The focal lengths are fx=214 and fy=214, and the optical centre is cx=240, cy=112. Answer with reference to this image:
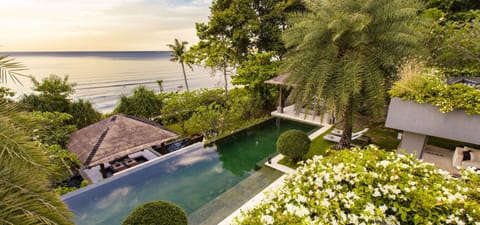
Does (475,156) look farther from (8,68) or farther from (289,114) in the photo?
(8,68)

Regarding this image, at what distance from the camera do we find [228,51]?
17438 mm

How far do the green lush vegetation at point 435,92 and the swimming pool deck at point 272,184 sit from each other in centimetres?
348

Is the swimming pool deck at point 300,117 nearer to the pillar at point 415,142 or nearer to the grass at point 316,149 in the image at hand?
the grass at point 316,149

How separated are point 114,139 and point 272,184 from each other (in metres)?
5.74

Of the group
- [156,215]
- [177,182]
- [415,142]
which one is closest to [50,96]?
[177,182]

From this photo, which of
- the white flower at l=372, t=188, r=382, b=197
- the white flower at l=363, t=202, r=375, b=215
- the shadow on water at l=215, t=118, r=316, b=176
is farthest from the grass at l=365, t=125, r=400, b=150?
the white flower at l=363, t=202, r=375, b=215

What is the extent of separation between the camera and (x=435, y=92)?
476 centimetres

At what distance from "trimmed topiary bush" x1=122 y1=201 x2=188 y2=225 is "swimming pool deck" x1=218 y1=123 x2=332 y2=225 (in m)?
1.23

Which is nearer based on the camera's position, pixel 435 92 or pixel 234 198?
pixel 435 92

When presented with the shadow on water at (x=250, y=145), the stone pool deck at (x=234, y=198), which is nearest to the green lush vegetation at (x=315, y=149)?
the stone pool deck at (x=234, y=198)

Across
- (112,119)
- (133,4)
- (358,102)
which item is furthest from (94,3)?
(358,102)

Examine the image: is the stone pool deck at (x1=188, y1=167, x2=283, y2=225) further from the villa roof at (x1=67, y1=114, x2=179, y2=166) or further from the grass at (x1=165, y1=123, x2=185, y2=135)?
the grass at (x1=165, y1=123, x2=185, y2=135)

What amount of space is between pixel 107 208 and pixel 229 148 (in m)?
5.24

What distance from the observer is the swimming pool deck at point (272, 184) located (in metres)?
5.42
